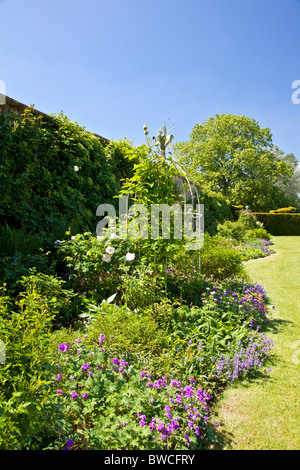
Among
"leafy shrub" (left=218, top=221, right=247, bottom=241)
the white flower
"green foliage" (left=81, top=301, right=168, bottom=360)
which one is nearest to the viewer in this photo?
"green foliage" (left=81, top=301, right=168, bottom=360)

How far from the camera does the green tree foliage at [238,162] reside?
83.4 ft

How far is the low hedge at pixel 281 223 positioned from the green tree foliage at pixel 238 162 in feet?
15.5

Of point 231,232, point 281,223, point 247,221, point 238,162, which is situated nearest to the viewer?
point 231,232

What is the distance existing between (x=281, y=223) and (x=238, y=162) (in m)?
7.55

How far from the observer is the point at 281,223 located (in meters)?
21.1

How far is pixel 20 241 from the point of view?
3.92 meters

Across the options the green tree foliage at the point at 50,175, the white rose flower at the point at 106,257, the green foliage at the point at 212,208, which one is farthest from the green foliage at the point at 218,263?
the green foliage at the point at 212,208

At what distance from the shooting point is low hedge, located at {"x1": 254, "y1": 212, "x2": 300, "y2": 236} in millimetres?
20984

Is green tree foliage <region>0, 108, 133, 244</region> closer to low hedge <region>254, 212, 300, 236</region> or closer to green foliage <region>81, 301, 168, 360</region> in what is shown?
green foliage <region>81, 301, 168, 360</region>

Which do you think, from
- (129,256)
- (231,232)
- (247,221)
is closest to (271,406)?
(129,256)

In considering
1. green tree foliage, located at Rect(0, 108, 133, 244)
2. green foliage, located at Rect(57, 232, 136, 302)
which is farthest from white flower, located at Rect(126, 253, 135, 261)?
green tree foliage, located at Rect(0, 108, 133, 244)

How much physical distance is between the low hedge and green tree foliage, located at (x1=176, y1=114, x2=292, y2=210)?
15.5 ft

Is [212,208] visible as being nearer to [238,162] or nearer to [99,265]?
[238,162]

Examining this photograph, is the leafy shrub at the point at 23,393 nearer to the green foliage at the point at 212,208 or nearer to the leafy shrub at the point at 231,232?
the leafy shrub at the point at 231,232
